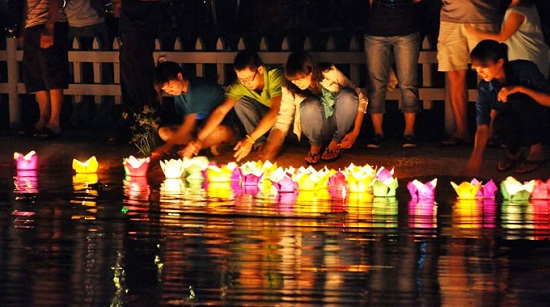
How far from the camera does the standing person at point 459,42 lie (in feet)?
54.9

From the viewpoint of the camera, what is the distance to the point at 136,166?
53.9ft

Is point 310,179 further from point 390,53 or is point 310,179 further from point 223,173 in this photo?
point 390,53

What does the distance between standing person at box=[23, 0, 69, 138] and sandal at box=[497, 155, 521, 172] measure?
18.1 ft

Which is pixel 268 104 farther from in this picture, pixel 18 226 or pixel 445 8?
pixel 18 226

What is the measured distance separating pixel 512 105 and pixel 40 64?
6.01 meters

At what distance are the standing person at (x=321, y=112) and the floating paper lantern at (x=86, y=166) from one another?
1.69 meters

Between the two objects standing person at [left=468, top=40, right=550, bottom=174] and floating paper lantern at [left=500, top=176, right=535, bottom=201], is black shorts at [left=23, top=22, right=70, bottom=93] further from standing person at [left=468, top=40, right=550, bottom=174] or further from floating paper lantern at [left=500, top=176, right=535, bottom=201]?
floating paper lantern at [left=500, top=176, right=535, bottom=201]

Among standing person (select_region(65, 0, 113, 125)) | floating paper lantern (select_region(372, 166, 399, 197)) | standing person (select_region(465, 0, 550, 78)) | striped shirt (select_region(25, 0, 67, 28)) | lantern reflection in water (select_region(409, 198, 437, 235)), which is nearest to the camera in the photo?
lantern reflection in water (select_region(409, 198, 437, 235))

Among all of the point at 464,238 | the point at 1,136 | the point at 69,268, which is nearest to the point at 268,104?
the point at 1,136

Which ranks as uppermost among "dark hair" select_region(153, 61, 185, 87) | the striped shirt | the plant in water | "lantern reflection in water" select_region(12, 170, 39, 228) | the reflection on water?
the striped shirt

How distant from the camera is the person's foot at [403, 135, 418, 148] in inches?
675

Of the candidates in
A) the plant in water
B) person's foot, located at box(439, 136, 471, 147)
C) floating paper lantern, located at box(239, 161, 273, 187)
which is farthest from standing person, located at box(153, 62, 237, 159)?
person's foot, located at box(439, 136, 471, 147)

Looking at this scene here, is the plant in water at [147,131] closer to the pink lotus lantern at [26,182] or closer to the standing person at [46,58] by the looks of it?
the pink lotus lantern at [26,182]

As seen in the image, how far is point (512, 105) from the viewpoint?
15.6 meters
